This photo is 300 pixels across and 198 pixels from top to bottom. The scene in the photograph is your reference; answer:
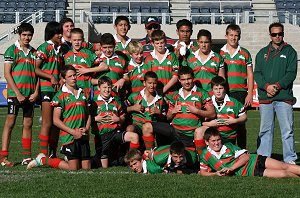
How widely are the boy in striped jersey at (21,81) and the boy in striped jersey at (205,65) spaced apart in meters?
2.11

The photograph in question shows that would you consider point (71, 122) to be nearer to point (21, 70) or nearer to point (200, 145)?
point (21, 70)

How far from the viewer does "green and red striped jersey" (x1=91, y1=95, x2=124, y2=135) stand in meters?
9.20

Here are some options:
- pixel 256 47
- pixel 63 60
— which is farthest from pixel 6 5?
pixel 63 60

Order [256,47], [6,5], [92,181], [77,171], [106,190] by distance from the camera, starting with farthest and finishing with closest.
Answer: [6,5]
[256,47]
[77,171]
[92,181]
[106,190]

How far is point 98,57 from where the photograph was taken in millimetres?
9492

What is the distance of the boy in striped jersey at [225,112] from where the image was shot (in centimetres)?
868

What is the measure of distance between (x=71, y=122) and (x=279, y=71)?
8.94 feet

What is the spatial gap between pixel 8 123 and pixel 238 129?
303cm

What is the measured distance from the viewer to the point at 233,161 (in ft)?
26.6

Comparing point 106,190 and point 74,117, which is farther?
point 74,117

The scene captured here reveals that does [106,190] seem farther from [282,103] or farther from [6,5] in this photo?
[6,5]

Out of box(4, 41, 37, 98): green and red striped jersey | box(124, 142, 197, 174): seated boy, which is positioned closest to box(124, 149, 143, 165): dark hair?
box(124, 142, 197, 174): seated boy

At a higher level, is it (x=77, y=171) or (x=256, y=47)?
(x=256, y=47)

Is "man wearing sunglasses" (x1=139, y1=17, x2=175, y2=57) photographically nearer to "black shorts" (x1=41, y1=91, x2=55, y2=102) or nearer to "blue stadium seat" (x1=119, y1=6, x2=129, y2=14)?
"black shorts" (x1=41, y1=91, x2=55, y2=102)
